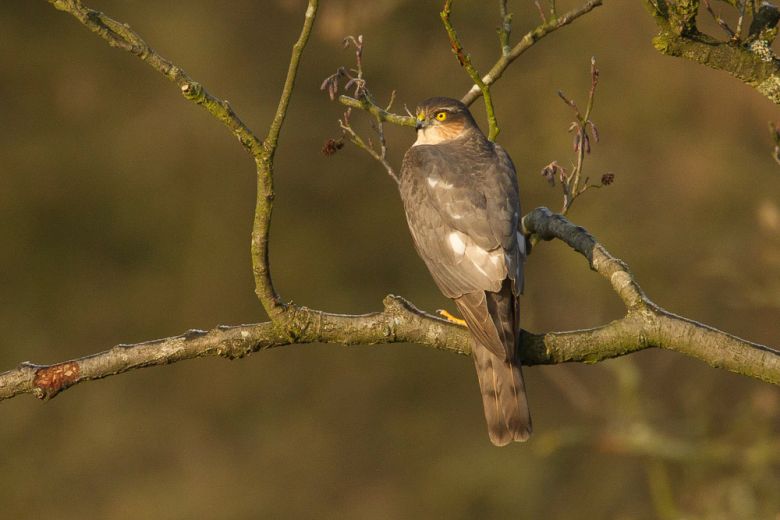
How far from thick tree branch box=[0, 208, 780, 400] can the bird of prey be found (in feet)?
1.31

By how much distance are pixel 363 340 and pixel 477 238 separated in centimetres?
97

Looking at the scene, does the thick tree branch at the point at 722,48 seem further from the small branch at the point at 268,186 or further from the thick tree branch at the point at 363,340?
the small branch at the point at 268,186

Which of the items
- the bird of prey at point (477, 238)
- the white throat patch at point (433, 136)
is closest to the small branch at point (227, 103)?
the bird of prey at point (477, 238)

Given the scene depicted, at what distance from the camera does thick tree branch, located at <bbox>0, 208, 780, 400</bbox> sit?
3.21 meters

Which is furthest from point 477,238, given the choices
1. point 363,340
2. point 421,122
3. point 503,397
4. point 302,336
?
point 302,336

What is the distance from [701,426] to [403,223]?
4881mm

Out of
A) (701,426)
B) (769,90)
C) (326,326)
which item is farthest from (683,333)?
(701,426)

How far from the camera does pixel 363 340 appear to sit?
3.37 m

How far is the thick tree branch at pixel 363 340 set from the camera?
321 centimetres

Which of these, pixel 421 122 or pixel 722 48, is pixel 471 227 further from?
pixel 722 48

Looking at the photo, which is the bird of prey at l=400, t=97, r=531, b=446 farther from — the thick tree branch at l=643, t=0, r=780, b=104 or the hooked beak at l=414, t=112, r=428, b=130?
the thick tree branch at l=643, t=0, r=780, b=104

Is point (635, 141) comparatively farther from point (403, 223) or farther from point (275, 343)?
point (275, 343)

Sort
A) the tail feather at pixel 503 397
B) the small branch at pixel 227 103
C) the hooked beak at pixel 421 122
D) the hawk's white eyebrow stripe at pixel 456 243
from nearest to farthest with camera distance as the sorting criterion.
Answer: the small branch at pixel 227 103, the tail feather at pixel 503 397, the hawk's white eyebrow stripe at pixel 456 243, the hooked beak at pixel 421 122

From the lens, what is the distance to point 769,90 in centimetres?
313
